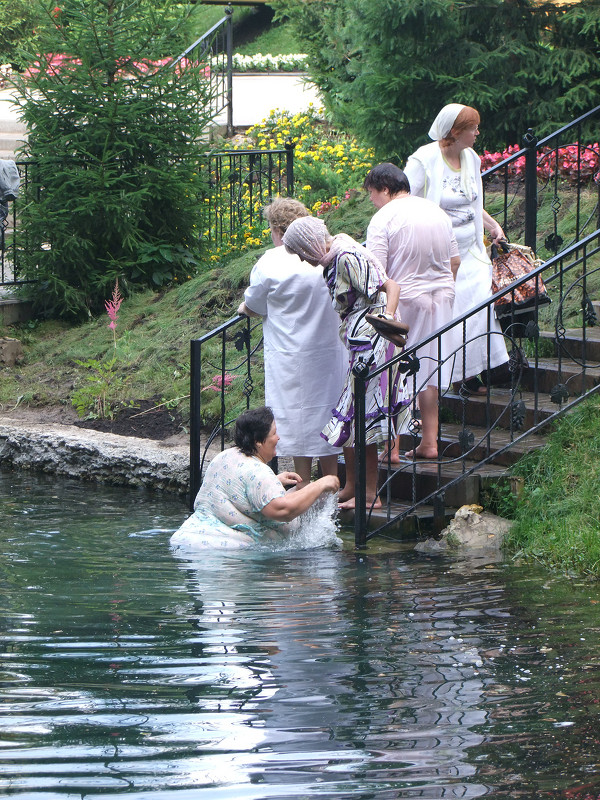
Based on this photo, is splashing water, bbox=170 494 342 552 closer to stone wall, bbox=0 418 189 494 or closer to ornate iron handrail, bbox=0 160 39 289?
stone wall, bbox=0 418 189 494

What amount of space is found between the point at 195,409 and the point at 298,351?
86 centimetres

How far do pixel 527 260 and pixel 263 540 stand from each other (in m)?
2.62

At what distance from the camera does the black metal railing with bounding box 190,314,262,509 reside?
24.1ft

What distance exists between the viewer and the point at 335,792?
3295 mm

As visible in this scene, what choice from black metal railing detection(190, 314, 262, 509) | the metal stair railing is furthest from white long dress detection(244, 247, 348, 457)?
the metal stair railing

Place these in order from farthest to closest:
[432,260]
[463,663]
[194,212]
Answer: [194,212], [432,260], [463,663]

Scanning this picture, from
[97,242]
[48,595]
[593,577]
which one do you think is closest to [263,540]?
[48,595]

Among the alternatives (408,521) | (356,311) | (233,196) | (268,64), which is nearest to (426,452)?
(408,521)

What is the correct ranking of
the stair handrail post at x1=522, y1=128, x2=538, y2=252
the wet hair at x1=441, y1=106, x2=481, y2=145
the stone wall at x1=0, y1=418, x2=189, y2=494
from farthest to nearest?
the stair handrail post at x1=522, y1=128, x2=538, y2=252
the stone wall at x1=0, y1=418, x2=189, y2=494
the wet hair at x1=441, y1=106, x2=481, y2=145

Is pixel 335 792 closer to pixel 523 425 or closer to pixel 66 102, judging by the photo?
pixel 523 425

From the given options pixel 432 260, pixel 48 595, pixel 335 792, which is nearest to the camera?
pixel 335 792

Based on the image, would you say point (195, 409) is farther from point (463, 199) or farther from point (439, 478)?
point (463, 199)

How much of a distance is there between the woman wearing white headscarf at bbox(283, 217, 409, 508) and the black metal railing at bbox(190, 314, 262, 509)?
3.14ft

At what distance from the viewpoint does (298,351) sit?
6848 millimetres
